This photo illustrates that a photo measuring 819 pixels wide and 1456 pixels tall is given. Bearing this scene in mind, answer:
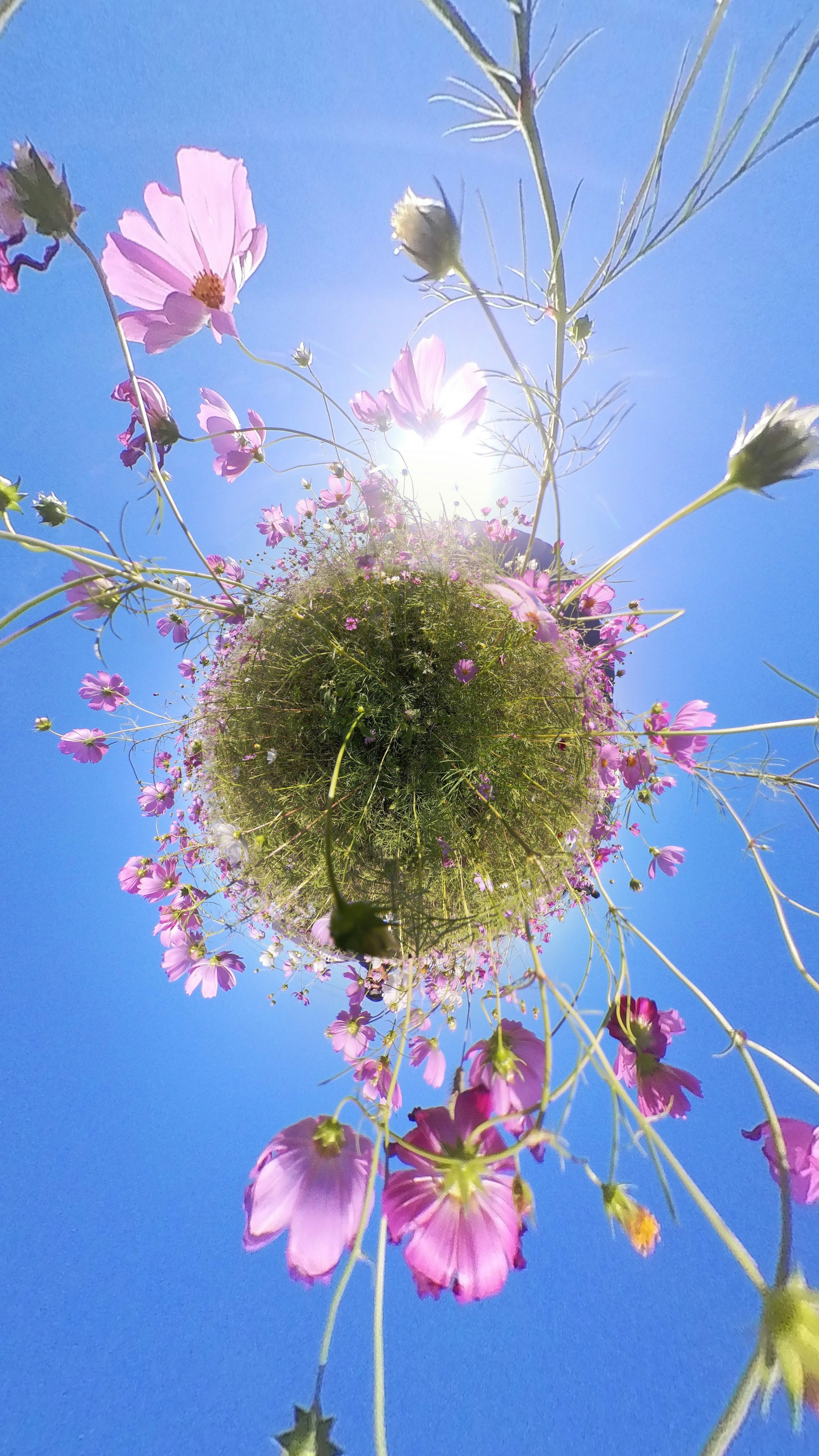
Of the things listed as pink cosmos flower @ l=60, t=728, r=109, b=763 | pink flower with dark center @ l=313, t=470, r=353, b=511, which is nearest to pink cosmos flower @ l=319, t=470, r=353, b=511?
pink flower with dark center @ l=313, t=470, r=353, b=511

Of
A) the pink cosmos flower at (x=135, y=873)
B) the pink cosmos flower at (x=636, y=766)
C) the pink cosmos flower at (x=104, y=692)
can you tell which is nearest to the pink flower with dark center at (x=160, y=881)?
the pink cosmos flower at (x=135, y=873)

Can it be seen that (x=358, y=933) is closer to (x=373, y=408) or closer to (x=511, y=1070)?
(x=511, y=1070)

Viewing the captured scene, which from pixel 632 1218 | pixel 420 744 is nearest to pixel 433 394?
pixel 420 744

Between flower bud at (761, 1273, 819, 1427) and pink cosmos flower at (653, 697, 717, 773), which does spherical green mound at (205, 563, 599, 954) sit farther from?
flower bud at (761, 1273, 819, 1427)

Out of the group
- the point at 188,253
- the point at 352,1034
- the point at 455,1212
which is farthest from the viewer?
the point at 352,1034

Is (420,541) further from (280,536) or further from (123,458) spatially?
(123,458)

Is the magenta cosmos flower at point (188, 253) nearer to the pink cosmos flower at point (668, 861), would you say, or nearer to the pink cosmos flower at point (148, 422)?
the pink cosmos flower at point (148, 422)
